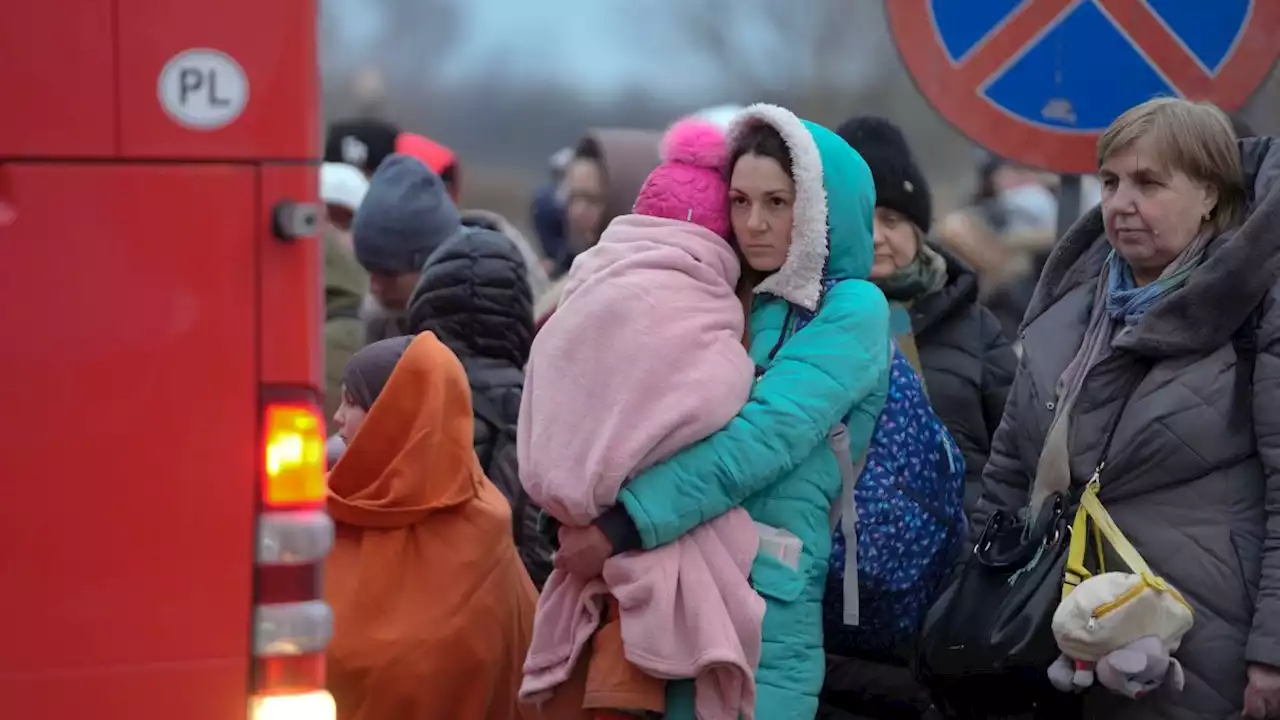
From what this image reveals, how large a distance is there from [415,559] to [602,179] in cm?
304

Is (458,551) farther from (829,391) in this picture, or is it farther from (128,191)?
(128,191)

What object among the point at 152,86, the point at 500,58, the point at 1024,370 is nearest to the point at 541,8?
the point at 500,58

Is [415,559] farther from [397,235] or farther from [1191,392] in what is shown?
[397,235]

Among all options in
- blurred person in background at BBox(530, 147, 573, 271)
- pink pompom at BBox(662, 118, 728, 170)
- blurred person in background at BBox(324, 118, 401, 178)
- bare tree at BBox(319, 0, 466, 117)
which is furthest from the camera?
bare tree at BBox(319, 0, 466, 117)

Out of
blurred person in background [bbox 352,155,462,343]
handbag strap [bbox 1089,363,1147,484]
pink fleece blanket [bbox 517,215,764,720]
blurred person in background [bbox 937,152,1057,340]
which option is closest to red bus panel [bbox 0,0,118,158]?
pink fleece blanket [bbox 517,215,764,720]

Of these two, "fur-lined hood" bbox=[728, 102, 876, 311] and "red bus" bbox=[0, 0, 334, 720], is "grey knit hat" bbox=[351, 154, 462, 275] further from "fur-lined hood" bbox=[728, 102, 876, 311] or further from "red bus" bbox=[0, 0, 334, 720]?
"red bus" bbox=[0, 0, 334, 720]

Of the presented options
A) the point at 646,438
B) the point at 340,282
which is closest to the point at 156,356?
the point at 646,438

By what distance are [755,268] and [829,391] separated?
15.0 inches

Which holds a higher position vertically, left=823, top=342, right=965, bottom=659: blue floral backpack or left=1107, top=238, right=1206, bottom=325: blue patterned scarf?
left=1107, top=238, right=1206, bottom=325: blue patterned scarf

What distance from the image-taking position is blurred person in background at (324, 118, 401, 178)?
959cm

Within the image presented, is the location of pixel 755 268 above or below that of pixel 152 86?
below

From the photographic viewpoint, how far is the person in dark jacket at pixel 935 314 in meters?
5.62

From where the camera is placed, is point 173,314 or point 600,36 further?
point 600,36

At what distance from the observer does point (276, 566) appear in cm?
324
